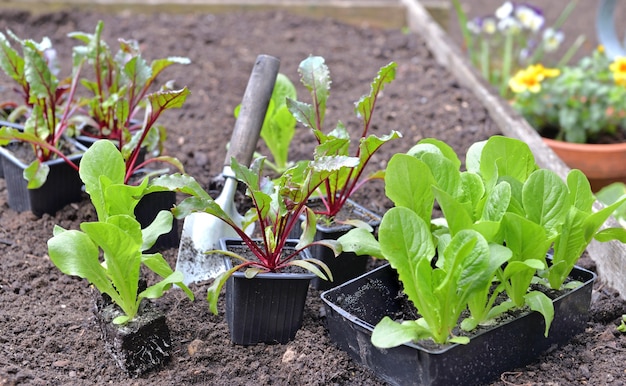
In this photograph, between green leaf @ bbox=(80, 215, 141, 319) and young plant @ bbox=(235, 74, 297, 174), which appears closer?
green leaf @ bbox=(80, 215, 141, 319)

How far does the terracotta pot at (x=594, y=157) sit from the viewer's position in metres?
3.13

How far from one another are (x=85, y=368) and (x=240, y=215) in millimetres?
706

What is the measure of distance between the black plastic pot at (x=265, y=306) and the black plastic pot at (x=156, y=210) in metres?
0.43

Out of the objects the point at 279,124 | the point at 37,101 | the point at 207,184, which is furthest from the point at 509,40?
the point at 37,101

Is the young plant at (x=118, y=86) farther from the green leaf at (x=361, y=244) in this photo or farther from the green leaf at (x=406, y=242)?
the green leaf at (x=406, y=242)

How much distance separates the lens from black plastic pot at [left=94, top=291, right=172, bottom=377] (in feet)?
5.34

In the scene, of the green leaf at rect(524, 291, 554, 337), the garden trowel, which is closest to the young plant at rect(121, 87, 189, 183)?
the garden trowel

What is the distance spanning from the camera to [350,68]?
3.66 m

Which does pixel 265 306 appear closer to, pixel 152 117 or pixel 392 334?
pixel 392 334

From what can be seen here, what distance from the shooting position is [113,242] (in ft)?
5.10

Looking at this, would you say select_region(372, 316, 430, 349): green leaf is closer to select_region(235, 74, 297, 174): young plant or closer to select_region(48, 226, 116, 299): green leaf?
select_region(48, 226, 116, 299): green leaf

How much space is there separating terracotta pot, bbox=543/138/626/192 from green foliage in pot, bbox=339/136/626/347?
142 centimetres

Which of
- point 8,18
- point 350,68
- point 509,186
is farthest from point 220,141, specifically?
point 8,18

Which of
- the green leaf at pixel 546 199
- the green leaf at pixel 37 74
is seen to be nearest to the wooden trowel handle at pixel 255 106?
the green leaf at pixel 37 74
